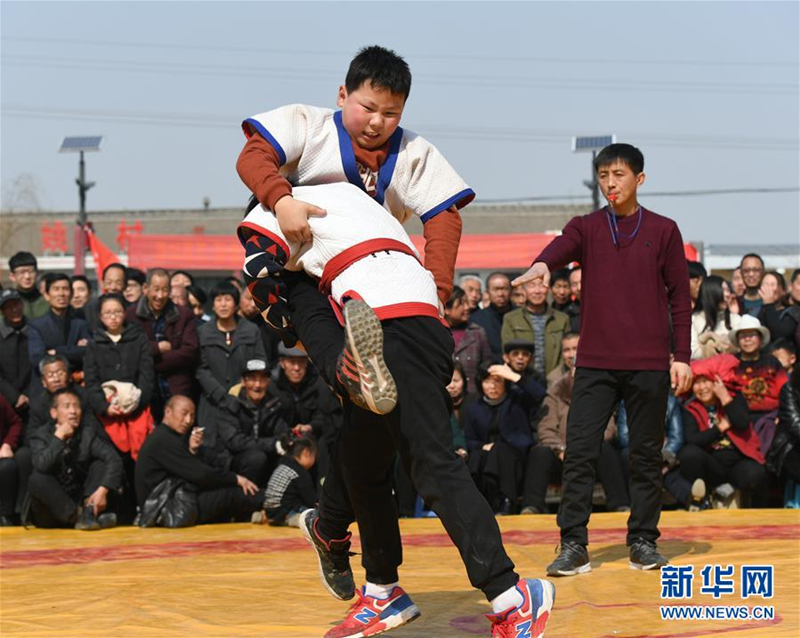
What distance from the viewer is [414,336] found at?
11.4ft

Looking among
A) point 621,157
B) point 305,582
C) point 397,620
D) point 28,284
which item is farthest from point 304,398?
point 397,620

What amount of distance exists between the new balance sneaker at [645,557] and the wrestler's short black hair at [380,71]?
8.79ft

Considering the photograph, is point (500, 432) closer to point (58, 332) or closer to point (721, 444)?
point (721, 444)

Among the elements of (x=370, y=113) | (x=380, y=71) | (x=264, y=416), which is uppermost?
(x=380, y=71)

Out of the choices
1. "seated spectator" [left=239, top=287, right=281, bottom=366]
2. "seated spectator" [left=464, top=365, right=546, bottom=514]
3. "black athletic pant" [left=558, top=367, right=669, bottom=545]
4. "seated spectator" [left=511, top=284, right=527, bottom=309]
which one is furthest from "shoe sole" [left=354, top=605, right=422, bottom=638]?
"seated spectator" [left=511, top=284, right=527, bottom=309]

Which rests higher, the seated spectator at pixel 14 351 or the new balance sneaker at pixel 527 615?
the seated spectator at pixel 14 351

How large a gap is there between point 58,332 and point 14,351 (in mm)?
371

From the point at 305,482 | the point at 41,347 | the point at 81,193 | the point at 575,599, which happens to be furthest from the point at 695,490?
the point at 81,193

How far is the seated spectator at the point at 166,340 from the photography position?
8734mm

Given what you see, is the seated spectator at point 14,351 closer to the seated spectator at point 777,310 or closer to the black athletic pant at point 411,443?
the black athletic pant at point 411,443

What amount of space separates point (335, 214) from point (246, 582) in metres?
2.38

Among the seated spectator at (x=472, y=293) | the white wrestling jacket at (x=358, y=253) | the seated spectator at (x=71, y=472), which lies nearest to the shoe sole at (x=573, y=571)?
the white wrestling jacket at (x=358, y=253)

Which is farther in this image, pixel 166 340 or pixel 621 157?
pixel 166 340

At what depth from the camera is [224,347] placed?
29.1ft
